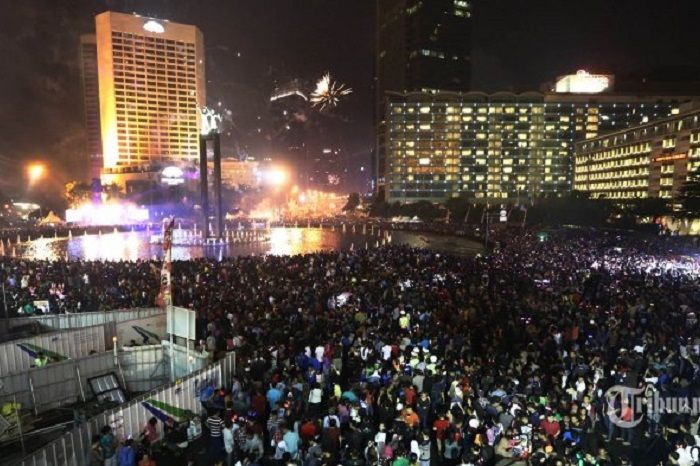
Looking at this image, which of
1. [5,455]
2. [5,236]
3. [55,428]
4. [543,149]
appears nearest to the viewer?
[5,455]

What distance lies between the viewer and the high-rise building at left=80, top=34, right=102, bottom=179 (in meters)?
146

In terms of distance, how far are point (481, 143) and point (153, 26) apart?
9172 centimetres

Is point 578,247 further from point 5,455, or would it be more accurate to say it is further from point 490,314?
point 5,455

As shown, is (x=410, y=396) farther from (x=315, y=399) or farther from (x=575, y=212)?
(x=575, y=212)

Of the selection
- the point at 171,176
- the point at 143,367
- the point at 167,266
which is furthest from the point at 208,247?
the point at 171,176

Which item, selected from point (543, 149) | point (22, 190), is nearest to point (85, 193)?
point (22, 190)

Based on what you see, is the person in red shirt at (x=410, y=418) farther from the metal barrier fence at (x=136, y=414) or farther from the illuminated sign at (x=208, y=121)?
the illuminated sign at (x=208, y=121)

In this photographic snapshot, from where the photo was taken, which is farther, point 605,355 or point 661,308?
point 661,308

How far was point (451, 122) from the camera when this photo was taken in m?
118

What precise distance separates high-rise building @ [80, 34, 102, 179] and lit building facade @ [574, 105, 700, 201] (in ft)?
445

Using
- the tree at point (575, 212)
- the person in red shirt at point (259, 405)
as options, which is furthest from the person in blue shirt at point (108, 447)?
the tree at point (575, 212)

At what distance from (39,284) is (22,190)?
10924 cm

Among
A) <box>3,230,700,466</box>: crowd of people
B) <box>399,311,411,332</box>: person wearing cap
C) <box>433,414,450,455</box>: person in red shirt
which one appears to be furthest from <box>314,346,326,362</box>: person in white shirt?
<box>433,414,450,455</box>: person in red shirt

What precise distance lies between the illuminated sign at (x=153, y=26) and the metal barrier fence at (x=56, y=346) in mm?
136632
